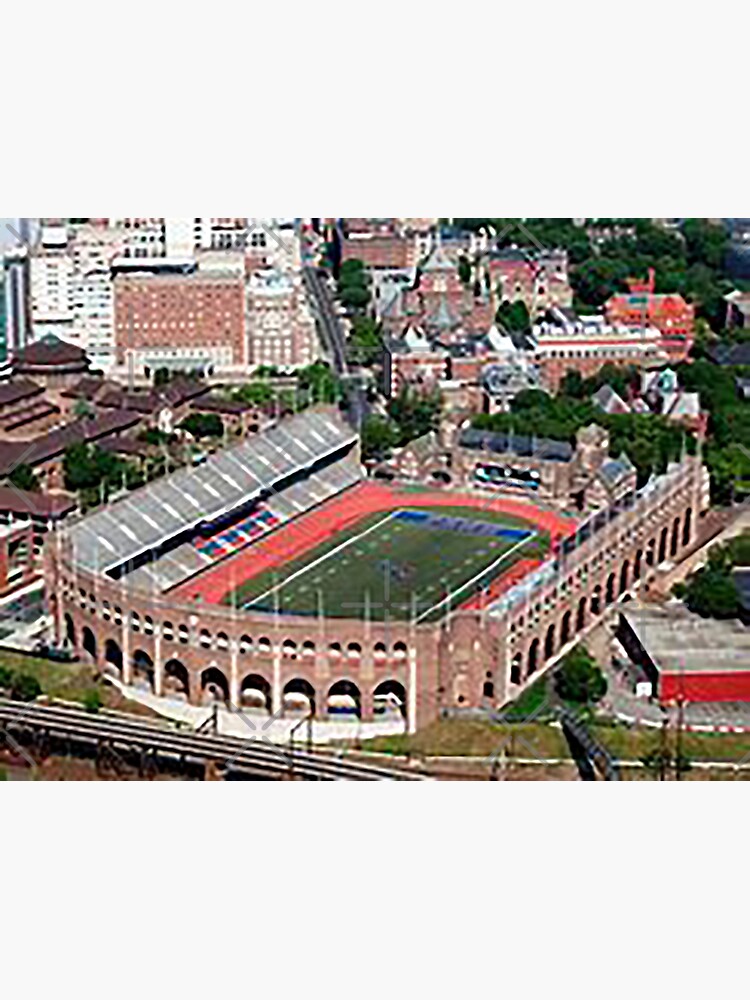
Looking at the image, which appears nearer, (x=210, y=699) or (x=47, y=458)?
(x=210, y=699)

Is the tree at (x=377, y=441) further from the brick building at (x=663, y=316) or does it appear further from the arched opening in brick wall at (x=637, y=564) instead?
the brick building at (x=663, y=316)

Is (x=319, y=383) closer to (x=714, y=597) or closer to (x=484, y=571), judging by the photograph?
(x=484, y=571)

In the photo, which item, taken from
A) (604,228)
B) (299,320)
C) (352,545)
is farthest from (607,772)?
(604,228)

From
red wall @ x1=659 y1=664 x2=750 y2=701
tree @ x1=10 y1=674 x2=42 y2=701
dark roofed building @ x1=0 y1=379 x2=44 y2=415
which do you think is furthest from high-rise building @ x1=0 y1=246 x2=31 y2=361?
red wall @ x1=659 y1=664 x2=750 y2=701

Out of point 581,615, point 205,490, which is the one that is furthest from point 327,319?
point 581,615

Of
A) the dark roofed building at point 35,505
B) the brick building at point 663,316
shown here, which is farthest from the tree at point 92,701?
the brick building at point 663,316

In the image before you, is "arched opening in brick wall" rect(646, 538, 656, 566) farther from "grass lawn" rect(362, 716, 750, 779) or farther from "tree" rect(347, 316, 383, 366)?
"tree" rect(347, 316, 383, 366)

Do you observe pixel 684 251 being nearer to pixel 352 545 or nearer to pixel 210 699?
pixel 352 545
